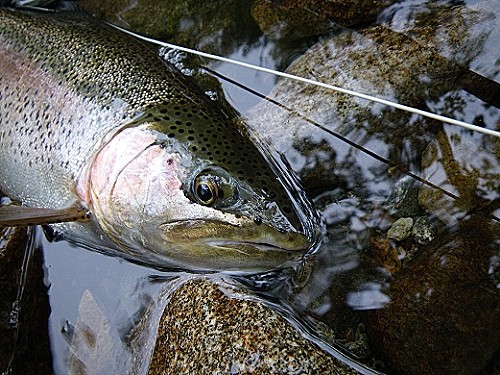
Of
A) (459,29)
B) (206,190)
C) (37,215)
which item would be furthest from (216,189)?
(459,29)

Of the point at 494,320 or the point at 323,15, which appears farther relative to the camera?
the point at 323,15

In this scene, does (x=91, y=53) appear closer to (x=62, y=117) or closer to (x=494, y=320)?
(x=62, y=117)

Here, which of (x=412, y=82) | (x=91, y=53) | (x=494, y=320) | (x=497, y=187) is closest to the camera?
(x=494, y=320)

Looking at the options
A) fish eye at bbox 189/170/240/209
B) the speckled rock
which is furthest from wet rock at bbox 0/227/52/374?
fish eye at bbox 189/170/240/209

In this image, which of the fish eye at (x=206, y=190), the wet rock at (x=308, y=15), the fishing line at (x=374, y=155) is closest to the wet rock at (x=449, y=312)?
the fishing line at (x=374, y=155)

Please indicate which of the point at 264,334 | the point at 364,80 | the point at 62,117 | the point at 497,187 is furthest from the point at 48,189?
the point at 497,187

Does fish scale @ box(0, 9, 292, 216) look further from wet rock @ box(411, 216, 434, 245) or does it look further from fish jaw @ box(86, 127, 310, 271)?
wet rock @ box(411, 216, 434, 245)

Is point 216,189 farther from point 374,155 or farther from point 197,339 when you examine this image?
point 374,155
